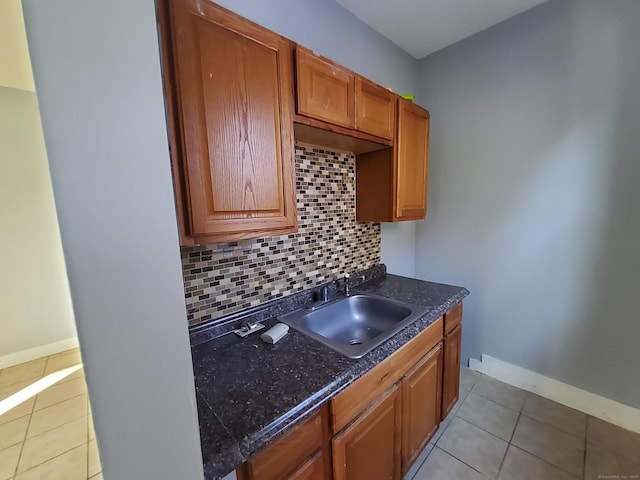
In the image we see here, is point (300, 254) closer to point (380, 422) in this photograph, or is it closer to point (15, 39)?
point (380, 422)

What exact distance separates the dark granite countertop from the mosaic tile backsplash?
0.16 m

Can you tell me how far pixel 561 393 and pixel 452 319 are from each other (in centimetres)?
104

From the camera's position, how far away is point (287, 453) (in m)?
0.72

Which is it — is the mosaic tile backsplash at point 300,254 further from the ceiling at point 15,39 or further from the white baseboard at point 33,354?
the ceiling at point 15,39

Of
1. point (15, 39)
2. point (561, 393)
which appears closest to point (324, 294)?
point (15, 39)

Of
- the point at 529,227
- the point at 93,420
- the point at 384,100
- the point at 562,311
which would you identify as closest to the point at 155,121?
the point at 93,420

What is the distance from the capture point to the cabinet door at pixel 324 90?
1.03 meters

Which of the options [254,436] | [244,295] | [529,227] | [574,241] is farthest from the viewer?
[529,227]

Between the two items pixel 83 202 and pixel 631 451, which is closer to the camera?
pixel 83 202

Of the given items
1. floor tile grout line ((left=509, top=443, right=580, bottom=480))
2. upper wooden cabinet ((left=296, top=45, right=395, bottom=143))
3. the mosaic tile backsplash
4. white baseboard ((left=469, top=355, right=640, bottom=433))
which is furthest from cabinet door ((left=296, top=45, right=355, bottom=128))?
white baseboard ((left=469, top=355, right=640, bottom=433))

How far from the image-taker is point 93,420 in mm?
341

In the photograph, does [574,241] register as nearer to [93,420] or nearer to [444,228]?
[444,228]

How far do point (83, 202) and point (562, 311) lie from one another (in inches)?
93.3

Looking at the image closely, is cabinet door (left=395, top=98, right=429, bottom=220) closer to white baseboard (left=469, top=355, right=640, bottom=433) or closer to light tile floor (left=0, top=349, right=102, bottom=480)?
white baseboard (left=469, top=355, right=640, bottom=433)
